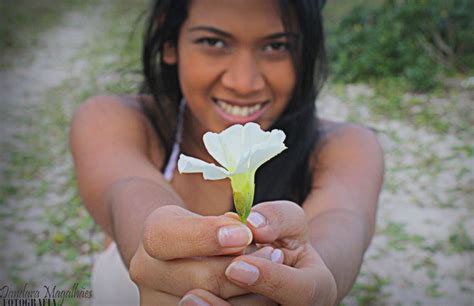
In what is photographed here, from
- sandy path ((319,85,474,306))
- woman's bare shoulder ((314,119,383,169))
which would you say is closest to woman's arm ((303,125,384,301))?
woman's bare shoulder ((314,119,383,169))

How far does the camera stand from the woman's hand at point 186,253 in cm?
86

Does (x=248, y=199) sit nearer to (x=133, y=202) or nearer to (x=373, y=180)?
(x=133, y=202)

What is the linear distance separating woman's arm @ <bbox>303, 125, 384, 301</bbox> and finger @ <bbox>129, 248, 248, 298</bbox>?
14.7 inches

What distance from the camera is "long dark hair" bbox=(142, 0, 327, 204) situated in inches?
69.6

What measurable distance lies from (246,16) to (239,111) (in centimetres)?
26

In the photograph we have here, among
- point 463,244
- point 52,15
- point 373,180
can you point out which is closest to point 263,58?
point 373,180

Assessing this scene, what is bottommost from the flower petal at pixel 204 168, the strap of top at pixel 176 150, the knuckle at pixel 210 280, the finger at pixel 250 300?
the strap of top at pixel 176 150

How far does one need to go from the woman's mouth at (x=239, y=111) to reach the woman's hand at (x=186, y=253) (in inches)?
29.3

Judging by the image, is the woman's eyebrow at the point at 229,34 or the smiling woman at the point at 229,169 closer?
the smiling woman at the point at 229,169

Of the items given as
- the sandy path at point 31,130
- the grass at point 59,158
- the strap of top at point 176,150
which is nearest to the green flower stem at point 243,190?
the strap of top at point 176,150

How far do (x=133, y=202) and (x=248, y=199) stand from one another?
0.61 m

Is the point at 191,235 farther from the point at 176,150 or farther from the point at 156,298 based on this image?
the point at 176,150

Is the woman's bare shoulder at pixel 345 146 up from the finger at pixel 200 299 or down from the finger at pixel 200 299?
down

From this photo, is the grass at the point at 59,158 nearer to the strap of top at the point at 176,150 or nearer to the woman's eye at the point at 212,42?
the strap of top at the point at 176,150
